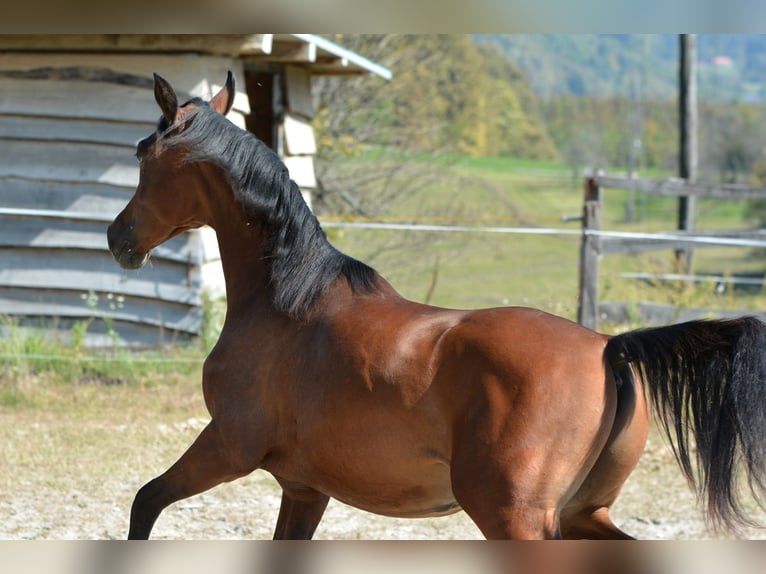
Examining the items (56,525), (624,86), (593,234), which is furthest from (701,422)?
(624,86)

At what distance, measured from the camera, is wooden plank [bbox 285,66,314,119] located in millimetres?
9750

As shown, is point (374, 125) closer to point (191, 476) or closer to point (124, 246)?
point (124, 246)

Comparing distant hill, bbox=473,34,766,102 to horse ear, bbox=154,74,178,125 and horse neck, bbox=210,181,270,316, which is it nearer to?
horse neck, bbox=210,181,270,316

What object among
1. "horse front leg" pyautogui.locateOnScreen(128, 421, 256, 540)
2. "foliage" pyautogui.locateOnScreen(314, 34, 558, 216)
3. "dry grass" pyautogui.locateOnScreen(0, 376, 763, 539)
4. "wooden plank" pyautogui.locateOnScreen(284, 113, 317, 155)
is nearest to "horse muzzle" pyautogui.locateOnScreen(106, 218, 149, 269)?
"horse front leg" pyautogui.locateOnScreen(128, 421, 256, 540)

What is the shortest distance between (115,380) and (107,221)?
56.5 inches

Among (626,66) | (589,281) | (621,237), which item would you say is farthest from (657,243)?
(626,66)

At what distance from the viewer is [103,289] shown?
27.8 ft

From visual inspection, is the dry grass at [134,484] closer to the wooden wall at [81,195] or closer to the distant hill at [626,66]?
the wooden wall at [81,195]

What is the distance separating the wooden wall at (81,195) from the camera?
8.40 metres

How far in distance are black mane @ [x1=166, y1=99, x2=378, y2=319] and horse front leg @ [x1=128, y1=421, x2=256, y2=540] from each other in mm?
550

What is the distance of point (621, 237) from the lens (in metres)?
8.84

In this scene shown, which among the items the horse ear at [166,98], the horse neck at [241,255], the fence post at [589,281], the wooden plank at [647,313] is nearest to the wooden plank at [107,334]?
the fence post at [589,281]

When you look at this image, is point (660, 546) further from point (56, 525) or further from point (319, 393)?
point (56, 525)

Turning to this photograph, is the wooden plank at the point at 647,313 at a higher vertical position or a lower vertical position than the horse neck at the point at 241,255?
lower
